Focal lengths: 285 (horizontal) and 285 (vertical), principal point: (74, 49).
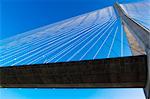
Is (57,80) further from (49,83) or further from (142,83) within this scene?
(142,83)

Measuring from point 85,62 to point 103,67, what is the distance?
0.38 m

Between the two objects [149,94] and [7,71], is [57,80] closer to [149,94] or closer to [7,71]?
[7,71]

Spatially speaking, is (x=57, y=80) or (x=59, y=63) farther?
(x=57, y=80)

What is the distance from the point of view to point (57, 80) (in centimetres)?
636

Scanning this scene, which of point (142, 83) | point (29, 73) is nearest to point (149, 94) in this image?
point (142, 83)

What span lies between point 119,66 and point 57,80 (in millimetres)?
1488

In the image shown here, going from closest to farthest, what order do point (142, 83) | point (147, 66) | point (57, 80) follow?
point (147, 66), point (142, 83), point (57, 80)

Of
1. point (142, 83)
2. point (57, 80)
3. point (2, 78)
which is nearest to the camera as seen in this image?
point (142, 83)

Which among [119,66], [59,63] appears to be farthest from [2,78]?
[119,66]

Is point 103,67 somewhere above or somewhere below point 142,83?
above

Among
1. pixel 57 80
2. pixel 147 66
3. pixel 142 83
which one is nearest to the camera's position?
pixel 147 66

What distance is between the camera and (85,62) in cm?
580

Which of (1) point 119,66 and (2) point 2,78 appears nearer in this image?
(1) point 119,66

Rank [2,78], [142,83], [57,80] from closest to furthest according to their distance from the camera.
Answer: [142,83] → [57,80] → [2,78]
